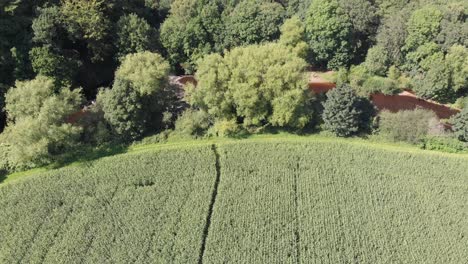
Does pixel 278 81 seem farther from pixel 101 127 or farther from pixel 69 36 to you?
pixel 69 36

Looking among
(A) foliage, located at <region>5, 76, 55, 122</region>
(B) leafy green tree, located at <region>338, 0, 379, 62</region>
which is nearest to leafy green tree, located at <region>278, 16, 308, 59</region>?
(B) leafy green tree, located at <region>338, 0, 379, 62</region>

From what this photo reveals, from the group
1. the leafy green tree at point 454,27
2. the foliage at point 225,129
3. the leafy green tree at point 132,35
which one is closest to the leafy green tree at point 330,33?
the leafy green tree at point 454,27

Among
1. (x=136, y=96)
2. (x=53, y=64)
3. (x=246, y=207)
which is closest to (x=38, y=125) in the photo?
(x=136, y=96)

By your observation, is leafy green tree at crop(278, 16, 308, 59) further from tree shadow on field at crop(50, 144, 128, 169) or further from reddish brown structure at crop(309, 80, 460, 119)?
tree shadow on field at crop(50, 144, 128, 169)

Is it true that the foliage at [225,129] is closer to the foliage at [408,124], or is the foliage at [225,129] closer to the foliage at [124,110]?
the foliage at [124,110]

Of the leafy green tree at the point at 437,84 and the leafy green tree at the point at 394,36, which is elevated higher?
the leafy green tree at the point at 394,36

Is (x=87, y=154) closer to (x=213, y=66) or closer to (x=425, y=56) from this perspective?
(x=213, y=66)

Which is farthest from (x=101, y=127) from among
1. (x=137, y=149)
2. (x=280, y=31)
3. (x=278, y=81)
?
(x=280, y=31)
